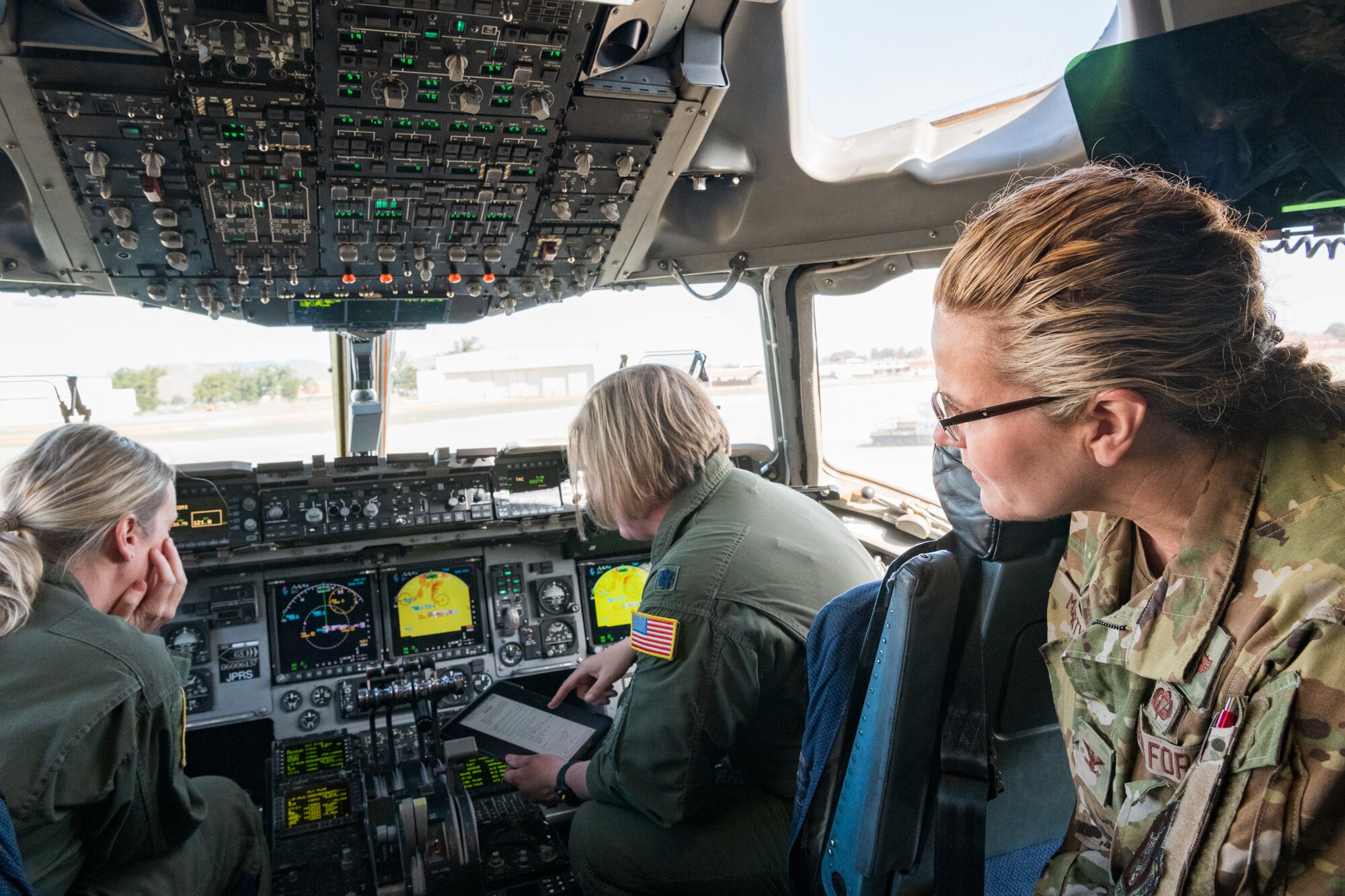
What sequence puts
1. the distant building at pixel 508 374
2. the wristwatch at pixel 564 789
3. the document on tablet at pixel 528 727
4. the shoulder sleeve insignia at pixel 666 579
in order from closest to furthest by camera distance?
the shoulder sleeve insignia at pixel 666 579 < the wristwatch at pixel 564 789 < the document on tablet at pixel 528 727 < the distant building at pixel 508 374

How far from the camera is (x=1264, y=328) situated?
964mm

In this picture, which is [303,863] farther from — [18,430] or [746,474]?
[18,430]

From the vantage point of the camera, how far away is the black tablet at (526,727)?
2082mm

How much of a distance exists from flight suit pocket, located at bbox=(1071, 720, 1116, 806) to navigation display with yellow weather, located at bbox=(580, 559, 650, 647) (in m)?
2.09

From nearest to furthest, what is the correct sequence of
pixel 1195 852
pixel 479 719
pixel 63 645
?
pixel 1195 852, pixel 63 645, pixel 479 719

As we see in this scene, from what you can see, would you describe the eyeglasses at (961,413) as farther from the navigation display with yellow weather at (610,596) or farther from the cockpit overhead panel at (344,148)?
the navigation display with yellow weather at (610,596)

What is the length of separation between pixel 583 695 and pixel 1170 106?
2.09m

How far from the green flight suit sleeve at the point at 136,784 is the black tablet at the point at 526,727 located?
637 millimetres

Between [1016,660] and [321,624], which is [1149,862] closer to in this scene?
[1016,660]

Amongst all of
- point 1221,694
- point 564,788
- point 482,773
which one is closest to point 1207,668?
point 1221,694

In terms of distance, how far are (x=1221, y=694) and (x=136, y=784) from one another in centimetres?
168

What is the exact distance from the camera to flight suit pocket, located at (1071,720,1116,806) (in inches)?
44.2

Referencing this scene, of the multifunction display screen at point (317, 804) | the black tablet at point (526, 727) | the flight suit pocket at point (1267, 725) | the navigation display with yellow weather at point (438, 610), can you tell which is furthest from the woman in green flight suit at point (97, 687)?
the flight suit pocket at point (1267, 725)

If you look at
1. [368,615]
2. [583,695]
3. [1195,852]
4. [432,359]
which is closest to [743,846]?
[583,695]
